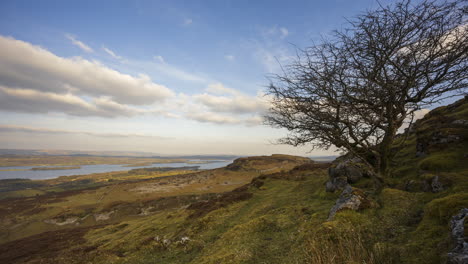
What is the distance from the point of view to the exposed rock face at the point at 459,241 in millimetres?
3360

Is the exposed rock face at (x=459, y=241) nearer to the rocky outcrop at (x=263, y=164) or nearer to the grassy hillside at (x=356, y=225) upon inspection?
the grassy hillside at (x=356, y=225)

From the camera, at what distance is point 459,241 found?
3.83 meters

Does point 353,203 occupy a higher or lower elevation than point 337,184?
higher

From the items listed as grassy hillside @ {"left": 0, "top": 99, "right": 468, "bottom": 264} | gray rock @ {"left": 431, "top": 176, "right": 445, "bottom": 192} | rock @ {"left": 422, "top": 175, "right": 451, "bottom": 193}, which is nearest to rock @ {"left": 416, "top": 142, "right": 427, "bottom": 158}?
grassy hillside @ {"left": 0, "top": 99, "right": 468, "bottom": 264}

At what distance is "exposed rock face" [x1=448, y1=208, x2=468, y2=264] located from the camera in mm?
3360

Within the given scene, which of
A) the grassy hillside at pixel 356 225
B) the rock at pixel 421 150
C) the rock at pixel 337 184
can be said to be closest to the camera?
the grassy hillside at pixel 356 225

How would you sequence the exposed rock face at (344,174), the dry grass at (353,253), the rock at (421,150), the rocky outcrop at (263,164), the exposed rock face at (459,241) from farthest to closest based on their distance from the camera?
the rocky outcrop at (263,164) → the exposed rock face at (344,174) → the rock at (421,150) → the dry grass at (353,253) → the exposed rock face at (459,241)

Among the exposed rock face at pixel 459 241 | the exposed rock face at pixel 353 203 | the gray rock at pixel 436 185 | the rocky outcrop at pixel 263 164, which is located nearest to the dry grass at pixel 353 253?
the exposed rock face at pixel 459 241

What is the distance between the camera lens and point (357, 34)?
7820mm

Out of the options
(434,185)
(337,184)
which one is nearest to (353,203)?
(434,185)

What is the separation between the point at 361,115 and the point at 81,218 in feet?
207

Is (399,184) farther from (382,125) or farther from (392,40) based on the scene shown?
(392,40)

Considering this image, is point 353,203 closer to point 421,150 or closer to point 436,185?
point 436,185

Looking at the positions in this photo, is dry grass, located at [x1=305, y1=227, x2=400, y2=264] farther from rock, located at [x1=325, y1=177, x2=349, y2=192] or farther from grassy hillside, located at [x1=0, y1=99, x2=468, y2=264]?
rock, located at [x1=325, y1=177, x2=349, y2=192]
